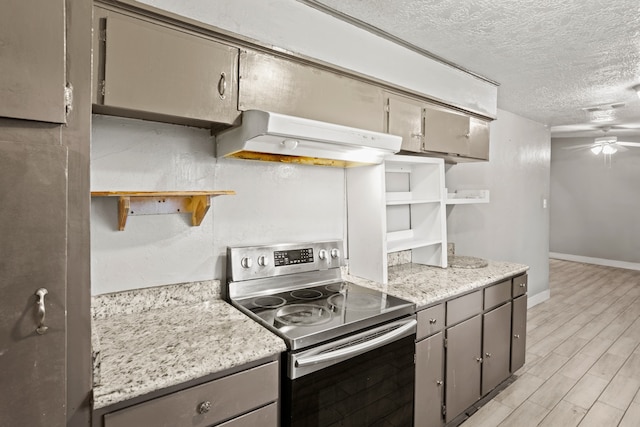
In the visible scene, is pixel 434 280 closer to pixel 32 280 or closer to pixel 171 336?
pixel 171 336

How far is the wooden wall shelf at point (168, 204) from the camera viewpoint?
145cm

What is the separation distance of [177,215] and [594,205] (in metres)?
7.57

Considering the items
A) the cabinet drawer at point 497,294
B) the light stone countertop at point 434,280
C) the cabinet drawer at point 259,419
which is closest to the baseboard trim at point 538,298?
the light stone countertop at point 434,280

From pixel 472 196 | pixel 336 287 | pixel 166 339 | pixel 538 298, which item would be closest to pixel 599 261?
pixel 538 298

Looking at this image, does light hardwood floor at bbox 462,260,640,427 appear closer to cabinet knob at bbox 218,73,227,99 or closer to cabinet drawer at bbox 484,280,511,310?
cabinet drawer at bbox 484,280,511,310

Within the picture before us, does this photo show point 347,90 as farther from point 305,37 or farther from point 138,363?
point 138,363

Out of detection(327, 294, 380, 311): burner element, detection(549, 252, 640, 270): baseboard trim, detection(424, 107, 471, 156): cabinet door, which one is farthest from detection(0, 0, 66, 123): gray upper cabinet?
detection(549, 252, 640, 270): baseboard trim

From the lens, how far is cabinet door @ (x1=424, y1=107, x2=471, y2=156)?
2252mm

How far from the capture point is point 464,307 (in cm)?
210

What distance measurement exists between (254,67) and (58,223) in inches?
38.6

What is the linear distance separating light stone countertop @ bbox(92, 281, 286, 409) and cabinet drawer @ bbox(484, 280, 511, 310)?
1551 mm

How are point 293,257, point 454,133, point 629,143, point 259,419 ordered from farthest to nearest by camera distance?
point 629,143
point 454,133
point 293,257
point 259,419

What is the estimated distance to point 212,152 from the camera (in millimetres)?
1748

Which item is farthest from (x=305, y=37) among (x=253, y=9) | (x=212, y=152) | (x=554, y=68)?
(x=554, y=68)
